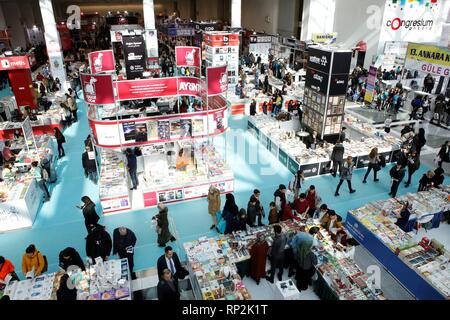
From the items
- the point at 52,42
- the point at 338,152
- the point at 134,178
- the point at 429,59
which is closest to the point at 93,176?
the point at 134,178

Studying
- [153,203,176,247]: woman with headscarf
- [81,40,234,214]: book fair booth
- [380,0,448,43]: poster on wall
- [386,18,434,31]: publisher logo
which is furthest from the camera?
[386,18,434,31]: publisher logo

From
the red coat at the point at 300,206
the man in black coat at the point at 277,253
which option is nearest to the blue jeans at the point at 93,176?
the red coat at the point at 300,206

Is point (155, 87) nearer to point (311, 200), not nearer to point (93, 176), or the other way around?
point (93, 176)

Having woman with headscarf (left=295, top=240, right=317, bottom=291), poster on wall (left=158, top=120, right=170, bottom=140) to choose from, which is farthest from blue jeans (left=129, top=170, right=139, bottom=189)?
woman with headscarf (left=295, top=240, right=317, bottom=291)

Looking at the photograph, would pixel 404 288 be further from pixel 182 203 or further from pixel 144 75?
pixel 144 75

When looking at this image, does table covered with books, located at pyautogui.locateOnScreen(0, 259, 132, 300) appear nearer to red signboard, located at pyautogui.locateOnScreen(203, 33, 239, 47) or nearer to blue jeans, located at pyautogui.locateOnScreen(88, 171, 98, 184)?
blue jeans, located at pyautogui.locateOnScreen(88, 171, 98, 184)

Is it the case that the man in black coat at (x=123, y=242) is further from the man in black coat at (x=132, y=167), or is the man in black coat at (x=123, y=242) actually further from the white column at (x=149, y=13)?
the white column at (x=149, y=13)

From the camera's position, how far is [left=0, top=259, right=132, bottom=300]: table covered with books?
6371 mm

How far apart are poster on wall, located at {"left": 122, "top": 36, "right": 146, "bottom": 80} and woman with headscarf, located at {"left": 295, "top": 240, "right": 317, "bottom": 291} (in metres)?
16.2

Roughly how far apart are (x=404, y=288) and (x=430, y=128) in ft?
37.9

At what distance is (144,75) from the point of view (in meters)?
19.5

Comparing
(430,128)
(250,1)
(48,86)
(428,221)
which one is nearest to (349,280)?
(428,221)

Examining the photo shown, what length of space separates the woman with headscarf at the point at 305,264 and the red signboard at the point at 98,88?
609cm

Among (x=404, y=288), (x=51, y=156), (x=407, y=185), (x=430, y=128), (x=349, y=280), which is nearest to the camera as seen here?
(x=349, y=280)
